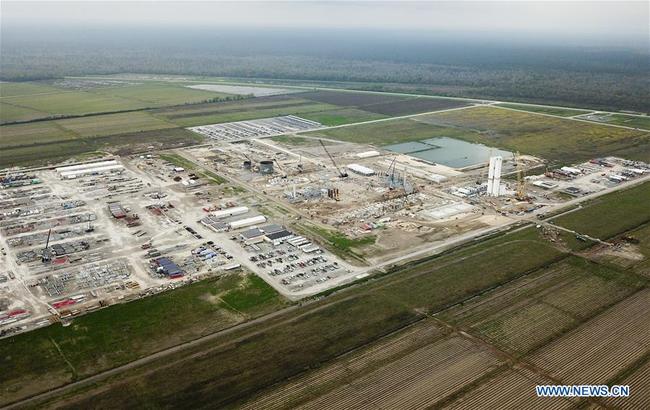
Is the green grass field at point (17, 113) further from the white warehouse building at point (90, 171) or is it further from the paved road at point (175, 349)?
the paved road at point (175, 349)

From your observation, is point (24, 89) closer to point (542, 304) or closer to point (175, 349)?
point (175, 349)

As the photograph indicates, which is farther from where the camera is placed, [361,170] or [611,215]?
[361,170]

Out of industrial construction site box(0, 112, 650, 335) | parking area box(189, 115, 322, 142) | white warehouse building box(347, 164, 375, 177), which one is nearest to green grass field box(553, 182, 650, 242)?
industrial construction site box(0, 112, 650, 335)

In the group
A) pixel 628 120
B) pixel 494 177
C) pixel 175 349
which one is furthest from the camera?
pixel 628 120

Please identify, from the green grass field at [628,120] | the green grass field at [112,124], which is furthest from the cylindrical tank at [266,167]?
the green grass field at [628,120]

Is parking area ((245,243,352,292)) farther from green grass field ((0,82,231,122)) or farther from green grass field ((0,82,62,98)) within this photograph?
green grass field ((0,82,62,98))

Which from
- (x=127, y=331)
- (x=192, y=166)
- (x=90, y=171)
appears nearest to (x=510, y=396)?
(x=127, y=331)
